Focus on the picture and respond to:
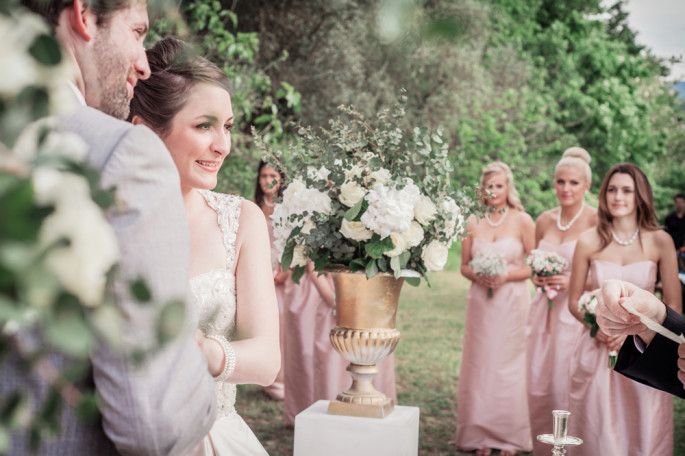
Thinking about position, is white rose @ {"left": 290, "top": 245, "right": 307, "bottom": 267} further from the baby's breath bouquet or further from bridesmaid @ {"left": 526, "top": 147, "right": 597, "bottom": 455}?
bridesmaid @ {"left": 526, "top": 147, "right": 597, "bottom": 455}

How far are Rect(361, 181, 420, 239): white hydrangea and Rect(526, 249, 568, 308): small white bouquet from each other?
3.13m

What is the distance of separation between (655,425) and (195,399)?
4.37 meters

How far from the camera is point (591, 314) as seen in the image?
191 inches

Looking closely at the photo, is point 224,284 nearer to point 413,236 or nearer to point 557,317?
point 413,236

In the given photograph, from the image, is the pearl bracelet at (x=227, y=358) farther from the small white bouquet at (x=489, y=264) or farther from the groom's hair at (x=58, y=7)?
the small white bouquet at (x=489, y=264)

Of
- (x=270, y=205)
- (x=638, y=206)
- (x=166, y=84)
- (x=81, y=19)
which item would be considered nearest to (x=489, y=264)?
(x=638, y=206)

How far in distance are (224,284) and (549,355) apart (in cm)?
422

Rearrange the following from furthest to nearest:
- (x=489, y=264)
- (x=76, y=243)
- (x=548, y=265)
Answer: (x=489, y=264) → (x=548, y=265) → (x=76, y=243)

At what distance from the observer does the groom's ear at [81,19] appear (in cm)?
125

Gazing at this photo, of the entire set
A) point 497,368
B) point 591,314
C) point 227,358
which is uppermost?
point 227,358

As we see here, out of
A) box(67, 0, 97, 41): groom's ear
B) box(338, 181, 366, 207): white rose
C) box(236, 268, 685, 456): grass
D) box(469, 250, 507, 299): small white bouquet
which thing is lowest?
box(236, 268, 685, 456): grass

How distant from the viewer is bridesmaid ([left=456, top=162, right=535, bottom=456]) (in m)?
6.30

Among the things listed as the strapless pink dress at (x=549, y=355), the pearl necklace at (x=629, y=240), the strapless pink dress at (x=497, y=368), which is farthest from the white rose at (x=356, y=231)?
the strapless pink dress at (x=497, y=368)

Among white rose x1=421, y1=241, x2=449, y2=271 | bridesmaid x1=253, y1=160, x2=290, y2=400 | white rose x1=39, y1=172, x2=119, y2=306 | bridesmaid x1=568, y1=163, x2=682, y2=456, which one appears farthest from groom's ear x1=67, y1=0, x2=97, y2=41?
bridesmaid x1=253, y1=160, x2=290, y2=400
